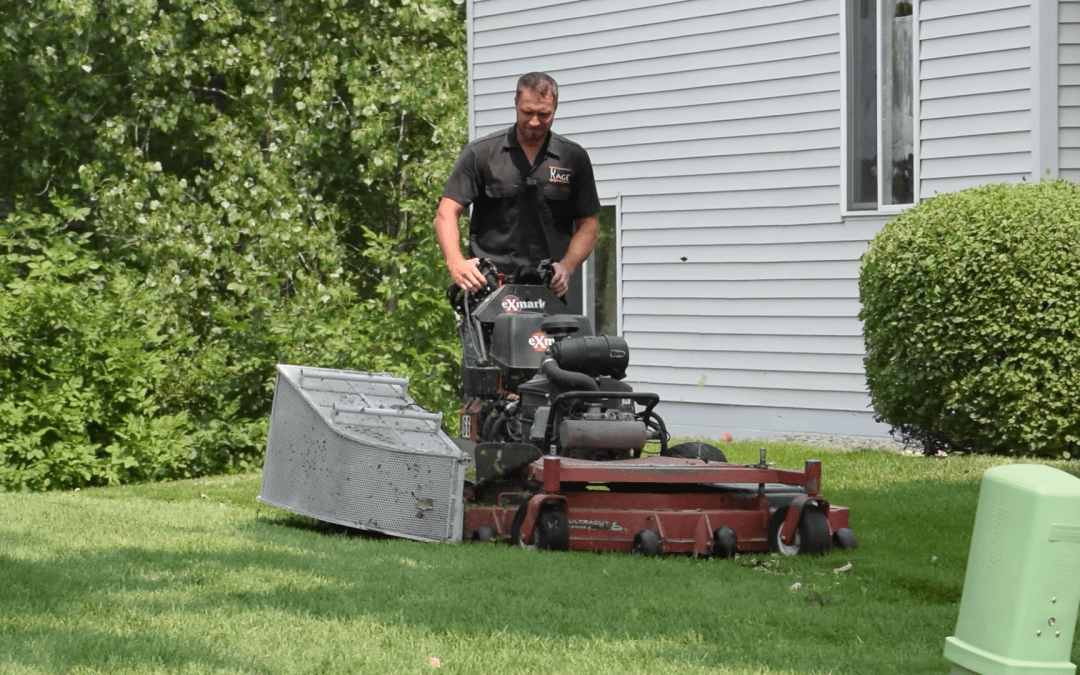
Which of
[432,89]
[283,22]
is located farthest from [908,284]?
[283,22]

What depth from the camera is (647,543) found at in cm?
704

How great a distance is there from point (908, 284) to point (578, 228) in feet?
10.2

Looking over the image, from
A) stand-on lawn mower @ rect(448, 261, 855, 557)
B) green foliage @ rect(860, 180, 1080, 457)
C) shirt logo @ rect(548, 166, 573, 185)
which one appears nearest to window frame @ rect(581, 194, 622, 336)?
green foliage @ rect(860, 180, 1080, 457)

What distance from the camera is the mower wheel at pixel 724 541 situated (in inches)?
278

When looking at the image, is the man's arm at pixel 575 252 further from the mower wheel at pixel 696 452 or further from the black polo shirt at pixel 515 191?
the mower wheel at pixel 696 452

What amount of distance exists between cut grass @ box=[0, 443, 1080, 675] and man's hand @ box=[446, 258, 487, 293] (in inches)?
53.7

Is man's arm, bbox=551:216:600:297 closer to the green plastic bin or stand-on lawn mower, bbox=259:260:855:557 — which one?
stand-on lawn mower, bbox=259:260:855:557

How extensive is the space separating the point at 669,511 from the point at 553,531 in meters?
0.50

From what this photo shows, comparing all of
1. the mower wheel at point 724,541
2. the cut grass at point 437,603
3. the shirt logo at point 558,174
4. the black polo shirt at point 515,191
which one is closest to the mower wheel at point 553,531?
the cut grass at point 437,603

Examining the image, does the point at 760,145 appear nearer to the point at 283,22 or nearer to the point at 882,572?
the point at 882,572

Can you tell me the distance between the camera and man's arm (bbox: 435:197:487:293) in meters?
8.25

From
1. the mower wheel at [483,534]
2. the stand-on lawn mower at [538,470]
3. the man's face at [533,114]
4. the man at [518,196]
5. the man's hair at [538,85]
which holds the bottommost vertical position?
the mower wheel at [483,534]

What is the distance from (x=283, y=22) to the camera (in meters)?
22.7

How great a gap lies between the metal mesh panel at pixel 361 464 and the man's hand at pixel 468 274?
660 millimetres
